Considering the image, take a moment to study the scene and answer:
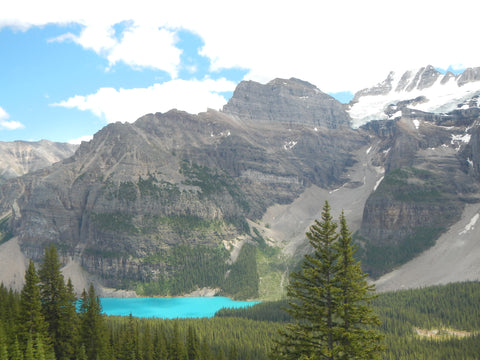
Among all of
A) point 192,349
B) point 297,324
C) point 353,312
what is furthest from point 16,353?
point 192,349

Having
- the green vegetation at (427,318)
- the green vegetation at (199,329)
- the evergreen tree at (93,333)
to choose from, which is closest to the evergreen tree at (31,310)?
the green vegetation at (199,329)

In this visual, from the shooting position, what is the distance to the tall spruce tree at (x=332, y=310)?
26.1m

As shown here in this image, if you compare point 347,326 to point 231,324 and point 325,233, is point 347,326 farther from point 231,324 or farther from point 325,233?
point 231,324

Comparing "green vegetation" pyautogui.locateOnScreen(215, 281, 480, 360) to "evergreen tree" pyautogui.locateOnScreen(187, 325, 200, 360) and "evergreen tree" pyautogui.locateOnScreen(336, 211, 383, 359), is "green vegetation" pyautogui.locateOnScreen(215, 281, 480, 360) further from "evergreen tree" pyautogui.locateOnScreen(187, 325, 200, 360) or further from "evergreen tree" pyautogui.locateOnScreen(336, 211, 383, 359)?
"evergreen tree" pyautogui.locateOnScreen(336, 211, 383, 359)

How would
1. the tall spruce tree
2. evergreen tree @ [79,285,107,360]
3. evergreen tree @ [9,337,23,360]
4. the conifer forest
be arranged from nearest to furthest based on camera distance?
the tall spruce tree
the conifer forest
evergreen tree @ [9,337,23,360]
evergreen tree @ [79,285,107,360]

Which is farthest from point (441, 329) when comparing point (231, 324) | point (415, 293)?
point (231, 324)

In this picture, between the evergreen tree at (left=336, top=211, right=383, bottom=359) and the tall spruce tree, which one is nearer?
the evergreen tree at (left=336, top=211, right=383, bottom=359)

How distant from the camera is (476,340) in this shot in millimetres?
111688

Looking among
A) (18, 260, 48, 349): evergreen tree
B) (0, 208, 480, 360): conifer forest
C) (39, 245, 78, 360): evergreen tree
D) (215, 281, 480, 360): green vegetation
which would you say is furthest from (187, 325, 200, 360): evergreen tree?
(215, 281, 480, 360): green vegetation

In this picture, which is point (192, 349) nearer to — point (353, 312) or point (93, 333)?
point (93, 333)

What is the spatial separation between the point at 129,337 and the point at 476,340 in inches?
3600

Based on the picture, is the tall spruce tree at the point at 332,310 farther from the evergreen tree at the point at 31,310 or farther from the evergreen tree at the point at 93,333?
the evergreen tree at the point at 93,333

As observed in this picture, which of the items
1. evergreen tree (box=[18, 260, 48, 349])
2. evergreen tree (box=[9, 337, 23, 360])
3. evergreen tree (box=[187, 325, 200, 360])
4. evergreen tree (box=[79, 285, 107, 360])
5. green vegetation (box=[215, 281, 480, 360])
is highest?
evergreen tree (box=[18, 260, 48, 349])

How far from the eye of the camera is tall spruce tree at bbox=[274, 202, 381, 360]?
85.8 ft
